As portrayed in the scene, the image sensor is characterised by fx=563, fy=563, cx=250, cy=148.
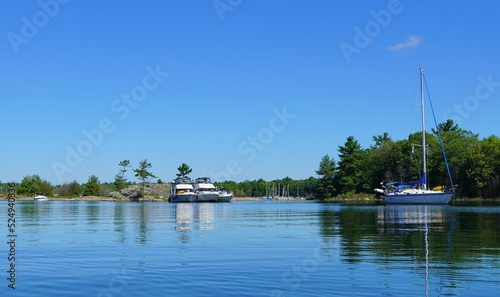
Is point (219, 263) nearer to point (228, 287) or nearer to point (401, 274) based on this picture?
point (228, 287)

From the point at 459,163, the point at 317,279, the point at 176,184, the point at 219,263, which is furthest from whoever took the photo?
the point at 176,184

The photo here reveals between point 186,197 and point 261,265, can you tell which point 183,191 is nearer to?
point 186,197

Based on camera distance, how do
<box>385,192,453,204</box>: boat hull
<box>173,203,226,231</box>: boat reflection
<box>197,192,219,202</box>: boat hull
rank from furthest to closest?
<box>197,192,219,202</box>: boat hull, <box>385,192,453,204</box>: boat hull, <box>173,203,226,231</box>: boat reflection

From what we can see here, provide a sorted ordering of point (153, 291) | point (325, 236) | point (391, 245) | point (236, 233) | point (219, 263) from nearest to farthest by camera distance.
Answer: point (153, 291), point (219, 263), point (391, 245), point (325, 236), point (236, 233)

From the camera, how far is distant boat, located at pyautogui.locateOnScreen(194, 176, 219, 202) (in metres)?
155

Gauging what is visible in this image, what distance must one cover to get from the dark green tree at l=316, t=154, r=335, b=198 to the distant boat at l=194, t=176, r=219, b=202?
40842 millimetres

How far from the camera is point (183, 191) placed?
161625 millimetres

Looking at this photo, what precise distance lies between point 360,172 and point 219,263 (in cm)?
15340

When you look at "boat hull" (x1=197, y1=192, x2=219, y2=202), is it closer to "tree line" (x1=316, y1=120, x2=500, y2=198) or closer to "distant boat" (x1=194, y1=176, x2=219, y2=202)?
"distant boat" (x1=194, y1=176, x2=219, y2=202)

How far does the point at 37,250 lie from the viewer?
27125 mm

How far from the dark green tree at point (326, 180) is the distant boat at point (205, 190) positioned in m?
40.8

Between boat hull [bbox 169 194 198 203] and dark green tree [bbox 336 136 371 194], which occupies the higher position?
dark green tree [bbox 336 136 371 194]

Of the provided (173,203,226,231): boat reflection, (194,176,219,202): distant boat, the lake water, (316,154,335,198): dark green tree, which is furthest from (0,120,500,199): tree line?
the lake water

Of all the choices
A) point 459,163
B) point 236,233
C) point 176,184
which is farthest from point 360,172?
point 236,233
